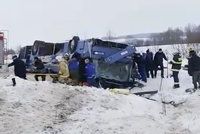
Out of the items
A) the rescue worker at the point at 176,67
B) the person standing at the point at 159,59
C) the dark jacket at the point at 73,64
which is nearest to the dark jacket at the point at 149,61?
the person standing at the point at 159,59

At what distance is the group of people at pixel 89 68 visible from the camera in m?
22.6

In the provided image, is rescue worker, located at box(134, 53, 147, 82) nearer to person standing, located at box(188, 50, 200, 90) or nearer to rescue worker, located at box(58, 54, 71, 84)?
person standing, located at box(188, 50, 200, 90)

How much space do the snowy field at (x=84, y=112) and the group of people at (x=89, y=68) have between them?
133 inches

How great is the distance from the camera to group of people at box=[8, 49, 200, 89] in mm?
22594

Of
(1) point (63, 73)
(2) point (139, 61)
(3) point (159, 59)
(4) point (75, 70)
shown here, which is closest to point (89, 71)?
(4) point (75, 70)

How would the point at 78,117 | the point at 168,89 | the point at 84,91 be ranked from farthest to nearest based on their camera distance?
1. the point at 168,89
2. the point at 84,91
3. the point at 78,117

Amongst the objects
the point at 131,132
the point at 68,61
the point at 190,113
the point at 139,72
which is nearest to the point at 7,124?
the point at 131,132

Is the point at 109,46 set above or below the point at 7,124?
above

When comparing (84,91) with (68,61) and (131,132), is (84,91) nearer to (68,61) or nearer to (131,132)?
(131,132)

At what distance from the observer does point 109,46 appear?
25.8m

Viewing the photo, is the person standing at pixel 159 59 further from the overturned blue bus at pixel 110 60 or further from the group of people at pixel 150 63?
the overturned blue bus at pixel 110 60

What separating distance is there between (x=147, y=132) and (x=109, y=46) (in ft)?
41.0

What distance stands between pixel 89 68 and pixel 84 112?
9.38 meters

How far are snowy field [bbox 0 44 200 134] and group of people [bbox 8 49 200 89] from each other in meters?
3.39
